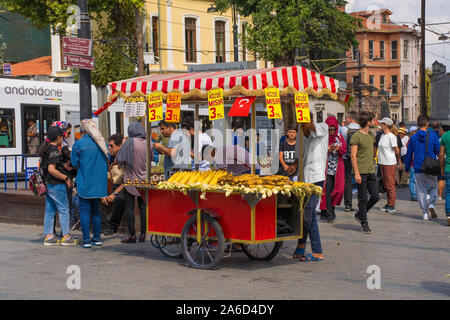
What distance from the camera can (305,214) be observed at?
9.01m

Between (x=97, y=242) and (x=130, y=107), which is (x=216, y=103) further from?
(x=97, y=242)

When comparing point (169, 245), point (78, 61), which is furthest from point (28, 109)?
point (169, 245)

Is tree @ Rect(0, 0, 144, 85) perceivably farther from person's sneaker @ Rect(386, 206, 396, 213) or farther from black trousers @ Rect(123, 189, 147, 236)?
black trousers @ Rect(123, 189, 147, 236)

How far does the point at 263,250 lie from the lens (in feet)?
31.8

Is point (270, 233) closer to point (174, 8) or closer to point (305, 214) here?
point (305, 214)

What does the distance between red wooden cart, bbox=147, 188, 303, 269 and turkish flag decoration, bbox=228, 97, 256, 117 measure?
3.11ft

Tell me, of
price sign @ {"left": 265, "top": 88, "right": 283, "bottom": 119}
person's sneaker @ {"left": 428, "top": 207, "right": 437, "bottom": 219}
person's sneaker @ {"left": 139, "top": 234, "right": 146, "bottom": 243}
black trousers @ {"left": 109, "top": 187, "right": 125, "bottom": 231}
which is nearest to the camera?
price sign @ {"left": 265, "top": 88, "right": 283, "bottom": 119}

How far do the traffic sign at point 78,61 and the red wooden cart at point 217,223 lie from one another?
10.7 feet

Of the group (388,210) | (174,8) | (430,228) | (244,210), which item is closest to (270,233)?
(244,210)

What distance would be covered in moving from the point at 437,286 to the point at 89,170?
5120mm

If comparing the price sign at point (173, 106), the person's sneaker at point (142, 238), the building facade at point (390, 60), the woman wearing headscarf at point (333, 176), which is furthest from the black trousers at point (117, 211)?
the building facade at point (390, 60)

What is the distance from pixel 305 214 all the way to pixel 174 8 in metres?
32.2

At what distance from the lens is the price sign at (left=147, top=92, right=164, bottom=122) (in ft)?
31.0

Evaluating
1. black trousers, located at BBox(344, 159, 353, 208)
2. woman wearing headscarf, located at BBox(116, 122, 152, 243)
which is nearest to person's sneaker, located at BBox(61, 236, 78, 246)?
woman wearing headscarf, located at BBox(116, 122, 152, 243)
